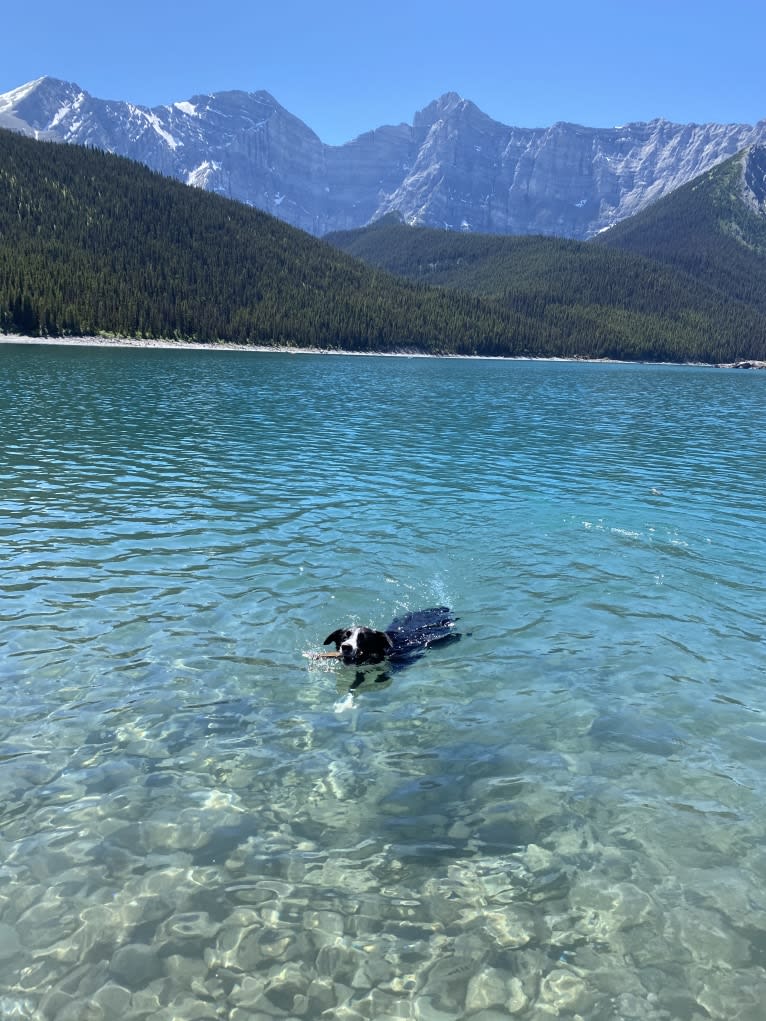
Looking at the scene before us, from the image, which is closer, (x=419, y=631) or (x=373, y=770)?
(x=373, y=770)

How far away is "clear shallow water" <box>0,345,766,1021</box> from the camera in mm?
6152

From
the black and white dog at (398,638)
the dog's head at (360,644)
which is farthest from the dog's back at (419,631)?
the dog's head at (360,644)

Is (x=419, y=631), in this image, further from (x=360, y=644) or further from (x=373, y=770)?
(x=373, y=770)

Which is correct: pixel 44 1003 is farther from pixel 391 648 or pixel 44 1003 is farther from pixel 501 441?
pixel 501 441

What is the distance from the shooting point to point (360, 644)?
40.0 feet

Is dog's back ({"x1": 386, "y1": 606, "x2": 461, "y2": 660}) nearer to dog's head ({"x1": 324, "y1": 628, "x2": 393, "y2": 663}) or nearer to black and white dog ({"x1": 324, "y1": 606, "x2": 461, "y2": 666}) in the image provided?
black and white dog ({"x1": 324, "y1": 606, "x2": 461, "y2": 666})

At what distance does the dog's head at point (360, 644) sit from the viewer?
12141 millimetres

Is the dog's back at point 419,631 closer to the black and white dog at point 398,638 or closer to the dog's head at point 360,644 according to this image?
the black and white dog at point 398,638

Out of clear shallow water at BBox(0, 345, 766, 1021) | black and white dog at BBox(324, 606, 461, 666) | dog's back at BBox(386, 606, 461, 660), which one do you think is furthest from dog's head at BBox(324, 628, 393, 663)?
clear shallow water at BBox(0, 345, 766, 1021)

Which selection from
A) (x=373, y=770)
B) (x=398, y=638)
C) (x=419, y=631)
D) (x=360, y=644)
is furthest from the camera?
(x=419, y=631)

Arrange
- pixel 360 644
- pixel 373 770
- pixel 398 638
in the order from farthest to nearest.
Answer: pixel 398 638 → pixel 360 644 → pixel 373 770

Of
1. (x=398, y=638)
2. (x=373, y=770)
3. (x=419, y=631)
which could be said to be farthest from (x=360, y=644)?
(x=373, y=770)

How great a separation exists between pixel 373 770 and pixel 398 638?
455 centimetres

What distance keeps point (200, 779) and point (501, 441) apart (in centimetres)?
3971
